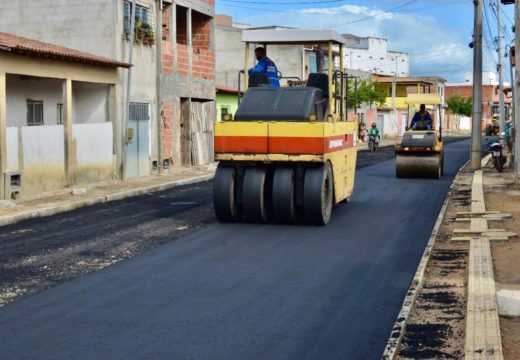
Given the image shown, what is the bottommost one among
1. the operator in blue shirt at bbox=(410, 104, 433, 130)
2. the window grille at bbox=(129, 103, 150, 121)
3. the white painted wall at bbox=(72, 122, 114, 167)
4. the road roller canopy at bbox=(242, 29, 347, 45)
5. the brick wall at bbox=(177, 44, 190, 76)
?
the white painted wall at bbox=(72, 122, 114, 167)

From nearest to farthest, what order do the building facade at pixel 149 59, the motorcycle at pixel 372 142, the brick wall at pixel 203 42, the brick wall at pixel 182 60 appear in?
1. the building facade at pixel 149 59
2. the brick wall at pixel 182 60
3. the brick wall at pixel 203 42
4. the motorcycle at pixel 372 142

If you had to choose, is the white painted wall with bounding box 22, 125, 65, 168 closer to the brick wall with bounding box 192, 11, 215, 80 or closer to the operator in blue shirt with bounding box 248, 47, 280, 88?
the operator in blue shirt with bounding box 248, 47, 280, 88

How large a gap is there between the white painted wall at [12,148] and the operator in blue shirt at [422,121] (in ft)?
40.6

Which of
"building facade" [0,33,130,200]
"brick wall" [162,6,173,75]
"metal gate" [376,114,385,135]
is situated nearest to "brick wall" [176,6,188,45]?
"brick wall" [162,6,173,75]

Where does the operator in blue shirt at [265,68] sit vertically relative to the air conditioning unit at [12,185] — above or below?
above

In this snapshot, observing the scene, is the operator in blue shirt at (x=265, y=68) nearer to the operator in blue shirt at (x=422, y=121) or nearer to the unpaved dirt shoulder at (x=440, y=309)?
the unpaved dirt shoulder at (x=440, y=309)

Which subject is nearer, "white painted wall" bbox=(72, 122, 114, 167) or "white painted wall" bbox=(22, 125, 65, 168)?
"white painted wall" bbox=(22, 125, 65, 168)

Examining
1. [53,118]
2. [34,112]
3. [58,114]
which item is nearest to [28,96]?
[34,112]

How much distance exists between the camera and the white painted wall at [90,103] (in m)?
25.2

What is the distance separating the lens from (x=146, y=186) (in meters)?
23.0

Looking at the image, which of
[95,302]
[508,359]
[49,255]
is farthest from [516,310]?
[49,255]

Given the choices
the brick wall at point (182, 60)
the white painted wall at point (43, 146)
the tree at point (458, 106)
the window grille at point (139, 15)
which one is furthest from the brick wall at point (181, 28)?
the tree at point (458, 106)

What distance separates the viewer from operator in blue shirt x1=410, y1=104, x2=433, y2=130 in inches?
1014

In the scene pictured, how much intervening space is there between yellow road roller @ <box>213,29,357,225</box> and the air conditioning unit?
247 inches
